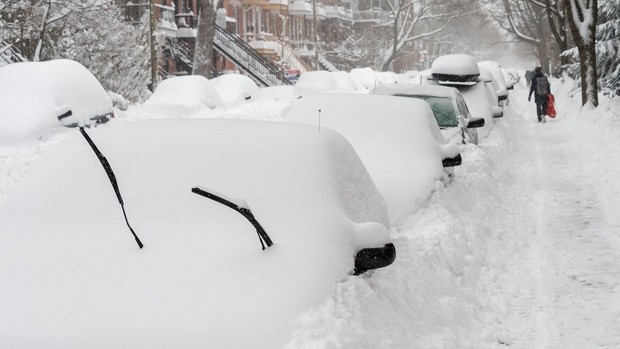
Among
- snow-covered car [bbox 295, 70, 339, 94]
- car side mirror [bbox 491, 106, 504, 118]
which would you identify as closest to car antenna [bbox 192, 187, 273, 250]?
car side mirror [bbox 491, 106, 504, 118]

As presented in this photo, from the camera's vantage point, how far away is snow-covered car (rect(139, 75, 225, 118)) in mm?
20148

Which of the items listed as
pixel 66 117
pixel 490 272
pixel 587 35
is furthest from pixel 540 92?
pixel 490 272

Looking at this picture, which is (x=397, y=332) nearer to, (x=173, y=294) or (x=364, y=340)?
(x=364, y=340)

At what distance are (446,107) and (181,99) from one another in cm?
1068

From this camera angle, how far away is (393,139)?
828 cm

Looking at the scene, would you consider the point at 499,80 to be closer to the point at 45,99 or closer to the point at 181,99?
the point at 181,99

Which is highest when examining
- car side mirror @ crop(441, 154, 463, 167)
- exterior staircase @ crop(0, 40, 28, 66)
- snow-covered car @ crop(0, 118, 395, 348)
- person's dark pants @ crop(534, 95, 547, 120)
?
exterior staircase @ crop(0, 40, 28, 66)

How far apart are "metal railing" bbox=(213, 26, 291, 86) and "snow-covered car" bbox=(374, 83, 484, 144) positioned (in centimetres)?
3189

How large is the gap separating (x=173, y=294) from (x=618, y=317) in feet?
13.6

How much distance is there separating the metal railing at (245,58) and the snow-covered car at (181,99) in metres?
21.3

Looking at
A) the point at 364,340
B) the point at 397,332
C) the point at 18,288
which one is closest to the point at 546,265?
the point at 397,332

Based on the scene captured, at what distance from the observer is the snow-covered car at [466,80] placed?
15945mm

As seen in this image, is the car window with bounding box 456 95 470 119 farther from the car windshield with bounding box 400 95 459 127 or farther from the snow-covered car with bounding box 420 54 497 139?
the snow-covered car with bounding box 420 54 497 139

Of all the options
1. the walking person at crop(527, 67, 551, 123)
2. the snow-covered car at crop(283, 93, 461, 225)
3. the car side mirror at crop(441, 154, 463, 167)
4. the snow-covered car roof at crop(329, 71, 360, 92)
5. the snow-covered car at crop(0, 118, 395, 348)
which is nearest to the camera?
the snow-covered car at crop(0, 118, 395, 348)
